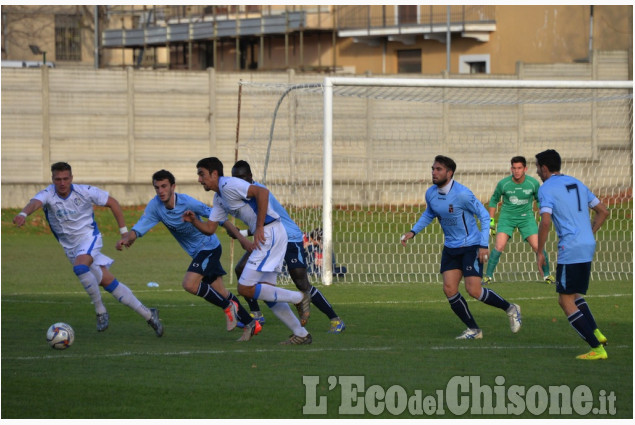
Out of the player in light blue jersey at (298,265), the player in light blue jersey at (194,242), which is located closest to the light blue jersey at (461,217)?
the player in light blue jersey at (298,265)

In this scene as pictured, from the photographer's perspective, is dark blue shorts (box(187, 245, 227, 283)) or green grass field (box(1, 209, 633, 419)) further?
dark blue shorts (box(187, 245, 227, 283))

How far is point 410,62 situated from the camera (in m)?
44.1

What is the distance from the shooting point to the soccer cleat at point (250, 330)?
35.2 feet

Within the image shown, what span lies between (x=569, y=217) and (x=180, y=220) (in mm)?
4331

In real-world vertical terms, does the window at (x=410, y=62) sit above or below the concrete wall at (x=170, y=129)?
above

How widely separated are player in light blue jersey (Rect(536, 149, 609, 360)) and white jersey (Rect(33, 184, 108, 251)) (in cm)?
506

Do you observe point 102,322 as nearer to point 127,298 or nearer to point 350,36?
→ point 127,298

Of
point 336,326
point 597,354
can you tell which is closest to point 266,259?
point 336,326

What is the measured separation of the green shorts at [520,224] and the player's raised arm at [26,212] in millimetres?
7652

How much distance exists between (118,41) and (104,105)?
23161 mm

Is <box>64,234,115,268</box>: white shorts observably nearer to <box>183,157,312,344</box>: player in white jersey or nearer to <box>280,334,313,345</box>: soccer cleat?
<box>183,157,312,344</box>: player in white jersey

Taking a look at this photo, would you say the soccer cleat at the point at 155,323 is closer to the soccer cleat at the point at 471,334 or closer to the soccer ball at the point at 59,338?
the soccer ball at the point at 59,338

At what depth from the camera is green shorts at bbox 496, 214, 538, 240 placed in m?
16.1

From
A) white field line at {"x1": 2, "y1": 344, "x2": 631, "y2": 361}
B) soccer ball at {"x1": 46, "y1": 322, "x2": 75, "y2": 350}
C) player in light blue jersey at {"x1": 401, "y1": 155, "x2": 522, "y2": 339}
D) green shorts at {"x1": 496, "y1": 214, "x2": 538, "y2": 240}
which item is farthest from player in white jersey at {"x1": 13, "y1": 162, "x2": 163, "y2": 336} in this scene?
green shorts at {"x1": 496, "y1": 214, "x2": 538, "y2": 240}
